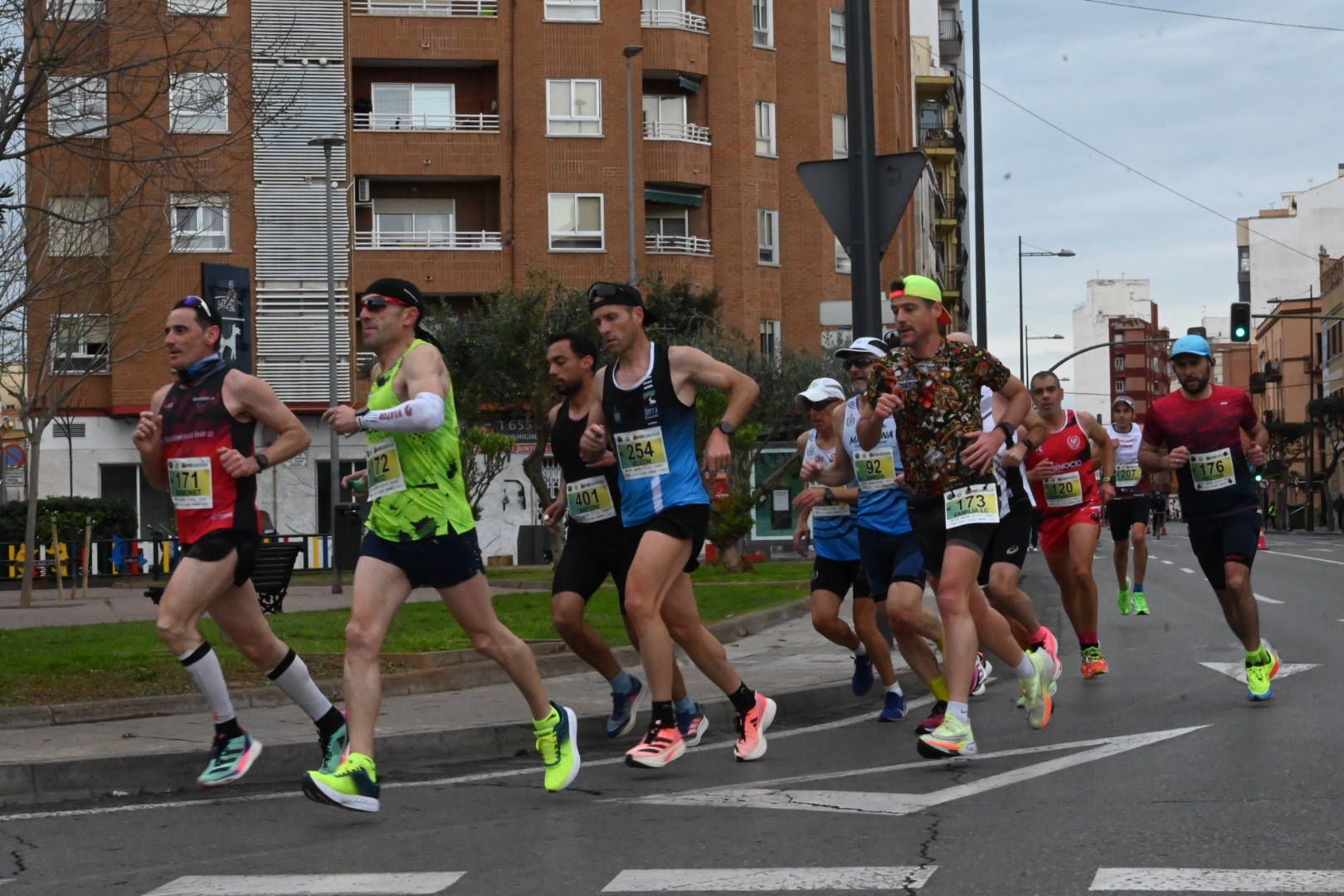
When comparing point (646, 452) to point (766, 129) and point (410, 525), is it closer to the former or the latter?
point (410, 525)

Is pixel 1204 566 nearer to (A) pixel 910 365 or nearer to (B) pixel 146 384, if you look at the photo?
(A) pixel 910 365

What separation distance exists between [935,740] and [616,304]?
232 centimetres

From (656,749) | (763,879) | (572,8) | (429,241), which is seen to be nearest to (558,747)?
(656,749)

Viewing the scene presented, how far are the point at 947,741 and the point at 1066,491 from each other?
5.24 m

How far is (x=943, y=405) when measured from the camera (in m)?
8.45

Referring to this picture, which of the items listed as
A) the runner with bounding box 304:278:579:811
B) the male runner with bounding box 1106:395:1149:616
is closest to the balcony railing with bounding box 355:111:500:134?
the male runner with bounding box 1106:395:1149:616

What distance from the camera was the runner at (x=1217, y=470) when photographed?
A: 34.7ft

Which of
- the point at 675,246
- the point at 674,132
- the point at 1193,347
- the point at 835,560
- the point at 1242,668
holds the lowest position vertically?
the point at 1242,668

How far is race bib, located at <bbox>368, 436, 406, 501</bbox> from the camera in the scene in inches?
Result: 297

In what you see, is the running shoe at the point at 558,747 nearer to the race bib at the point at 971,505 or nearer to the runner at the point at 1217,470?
the race bib at the point at 971,505

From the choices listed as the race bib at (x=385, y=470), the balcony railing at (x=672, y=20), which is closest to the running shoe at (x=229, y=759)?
the race bib at (x=385, y=470)

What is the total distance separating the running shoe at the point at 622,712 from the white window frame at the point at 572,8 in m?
39.2

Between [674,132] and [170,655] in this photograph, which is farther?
[674,132]

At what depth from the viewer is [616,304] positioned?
8.46 meters
